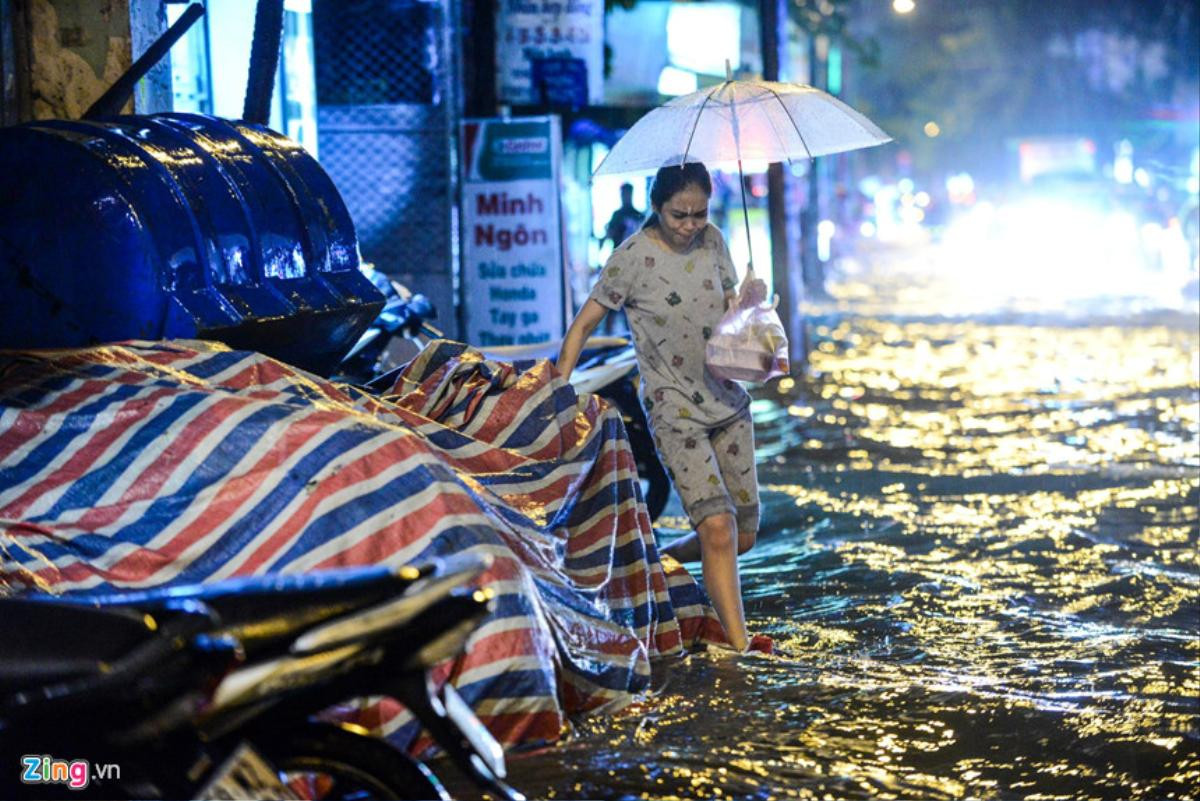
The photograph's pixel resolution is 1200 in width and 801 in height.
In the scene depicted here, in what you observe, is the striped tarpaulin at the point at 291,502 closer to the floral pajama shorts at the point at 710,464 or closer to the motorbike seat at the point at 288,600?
the floral pajama shorts at the point at 710,464

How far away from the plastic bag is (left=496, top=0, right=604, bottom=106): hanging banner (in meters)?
A: 7.80

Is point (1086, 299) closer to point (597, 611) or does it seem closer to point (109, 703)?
point (597, 611)

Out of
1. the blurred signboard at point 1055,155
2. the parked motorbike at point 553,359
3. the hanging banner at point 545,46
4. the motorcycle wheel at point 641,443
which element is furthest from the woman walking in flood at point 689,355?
the blurred signboard at point 1055,155

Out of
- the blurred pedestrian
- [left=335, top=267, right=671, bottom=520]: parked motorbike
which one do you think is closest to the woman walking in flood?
[left=335, top=267, right=671, bottom=520]: parked motorbike

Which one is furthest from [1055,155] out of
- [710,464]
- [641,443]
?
[710,464]

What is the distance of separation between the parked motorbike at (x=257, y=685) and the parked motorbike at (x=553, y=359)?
4.44m

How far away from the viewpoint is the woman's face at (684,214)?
6.64 m

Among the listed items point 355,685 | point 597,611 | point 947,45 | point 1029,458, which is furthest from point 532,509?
point 947,45

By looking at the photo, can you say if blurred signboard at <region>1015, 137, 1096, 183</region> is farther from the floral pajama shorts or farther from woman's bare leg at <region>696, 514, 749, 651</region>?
woman's bare leg at <region>696, 514, 749, 651</region>

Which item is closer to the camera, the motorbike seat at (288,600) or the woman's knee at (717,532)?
the motorbike seat at (288,600)

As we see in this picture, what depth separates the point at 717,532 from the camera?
261 inches

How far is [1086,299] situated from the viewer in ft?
92.8

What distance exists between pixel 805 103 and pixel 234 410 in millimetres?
3159

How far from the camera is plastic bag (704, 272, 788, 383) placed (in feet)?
21.2
